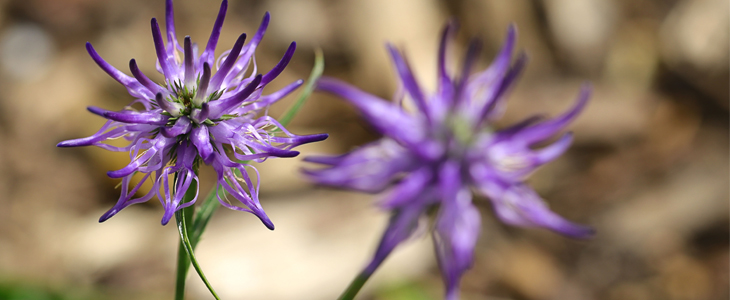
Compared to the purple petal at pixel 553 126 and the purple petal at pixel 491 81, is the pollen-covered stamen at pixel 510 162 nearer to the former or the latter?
the purple petal at pixel 553 126

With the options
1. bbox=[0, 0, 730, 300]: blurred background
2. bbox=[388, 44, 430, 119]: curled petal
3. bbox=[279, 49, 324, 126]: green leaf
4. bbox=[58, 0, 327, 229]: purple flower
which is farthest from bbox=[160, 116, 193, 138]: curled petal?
bbox=[0, 0, 730, 300]: blurred background

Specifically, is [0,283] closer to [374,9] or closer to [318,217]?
[318,217]

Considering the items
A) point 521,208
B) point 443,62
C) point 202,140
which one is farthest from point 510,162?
point 202,140

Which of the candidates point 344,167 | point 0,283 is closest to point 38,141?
point 0,283

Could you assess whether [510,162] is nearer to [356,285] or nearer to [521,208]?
[521,208]

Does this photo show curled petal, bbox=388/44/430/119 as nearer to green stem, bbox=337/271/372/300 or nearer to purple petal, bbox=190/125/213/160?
green stem, bbox=337/271/372/300

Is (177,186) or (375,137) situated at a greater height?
(177,186)

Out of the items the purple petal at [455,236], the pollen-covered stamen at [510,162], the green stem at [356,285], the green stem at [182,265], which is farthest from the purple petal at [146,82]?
the pollen-covered stamen at [510,162]
